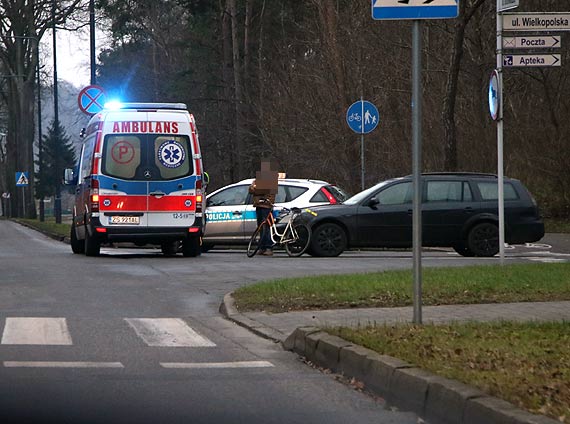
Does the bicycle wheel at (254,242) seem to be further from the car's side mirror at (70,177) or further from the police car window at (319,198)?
the car's side mirror at (70,177)

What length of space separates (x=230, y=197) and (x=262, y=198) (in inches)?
88.7

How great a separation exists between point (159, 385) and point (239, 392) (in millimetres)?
612

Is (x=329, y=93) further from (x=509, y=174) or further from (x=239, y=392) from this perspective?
(x=239, y=392)

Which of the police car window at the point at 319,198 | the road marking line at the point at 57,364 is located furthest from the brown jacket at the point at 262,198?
the road marking line at the point at 57,364

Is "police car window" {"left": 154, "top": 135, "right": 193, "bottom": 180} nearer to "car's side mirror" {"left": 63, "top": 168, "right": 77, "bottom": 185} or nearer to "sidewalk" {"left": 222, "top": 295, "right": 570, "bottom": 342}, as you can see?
"car's side mirror" {"left": 63, "top": 168, "right": 77, "bottom": 185}

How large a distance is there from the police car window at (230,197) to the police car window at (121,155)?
3148mm

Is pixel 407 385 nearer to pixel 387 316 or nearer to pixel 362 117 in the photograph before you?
pixel 387 316

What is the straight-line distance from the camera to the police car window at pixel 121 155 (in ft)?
76.0

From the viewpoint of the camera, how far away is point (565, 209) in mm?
35844

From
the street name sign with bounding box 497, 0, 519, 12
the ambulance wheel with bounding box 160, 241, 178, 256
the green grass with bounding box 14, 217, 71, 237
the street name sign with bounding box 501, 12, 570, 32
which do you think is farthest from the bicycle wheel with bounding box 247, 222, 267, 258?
the green grass with bounding box 14, 217, 71, 237

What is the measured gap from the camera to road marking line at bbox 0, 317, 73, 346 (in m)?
10.8

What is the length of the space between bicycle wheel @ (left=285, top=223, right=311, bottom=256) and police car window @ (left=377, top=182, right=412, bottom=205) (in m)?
1.52

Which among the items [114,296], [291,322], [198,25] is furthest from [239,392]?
[198,25]

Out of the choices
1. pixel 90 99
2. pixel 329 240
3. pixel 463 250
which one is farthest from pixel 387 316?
pixel 90 99
